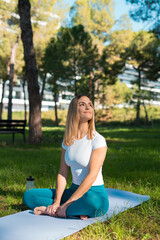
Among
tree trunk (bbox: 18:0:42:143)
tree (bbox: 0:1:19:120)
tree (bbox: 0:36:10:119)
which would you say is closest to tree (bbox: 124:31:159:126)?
tree (bbox: 0:36:10:119)

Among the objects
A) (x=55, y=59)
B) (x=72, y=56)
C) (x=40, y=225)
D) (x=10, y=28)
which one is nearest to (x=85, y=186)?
(x=40, y=225)

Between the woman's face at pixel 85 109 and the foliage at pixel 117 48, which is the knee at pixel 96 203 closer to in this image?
the woman's face at pixel 85 109

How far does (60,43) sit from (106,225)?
21.5 m

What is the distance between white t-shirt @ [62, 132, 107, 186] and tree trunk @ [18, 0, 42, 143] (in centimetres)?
873

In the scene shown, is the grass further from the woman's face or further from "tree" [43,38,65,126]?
"tree" [43,38,65,126]

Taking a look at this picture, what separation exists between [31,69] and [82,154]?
907 centimetres

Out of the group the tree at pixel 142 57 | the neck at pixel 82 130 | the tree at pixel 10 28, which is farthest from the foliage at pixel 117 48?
the neck at pixel 82 130

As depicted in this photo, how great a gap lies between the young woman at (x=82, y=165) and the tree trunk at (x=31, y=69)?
8654 millimetres

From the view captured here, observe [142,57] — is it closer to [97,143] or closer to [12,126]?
[12,126]

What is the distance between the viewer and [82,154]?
3562 mm

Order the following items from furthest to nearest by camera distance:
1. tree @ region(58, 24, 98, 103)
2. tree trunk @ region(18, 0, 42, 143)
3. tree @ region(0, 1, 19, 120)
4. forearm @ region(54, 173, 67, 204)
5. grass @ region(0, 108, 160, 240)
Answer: tree @ region(0, 1, 19, 120) → tree @ region(58, 24, 98, 103) → tree trunk @ region(18, 0, 42, 143) → forearm @ region(54, 173, 67, 204) → grass @ region(0, 108, 160, 240)

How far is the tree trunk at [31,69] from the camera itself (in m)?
11.9

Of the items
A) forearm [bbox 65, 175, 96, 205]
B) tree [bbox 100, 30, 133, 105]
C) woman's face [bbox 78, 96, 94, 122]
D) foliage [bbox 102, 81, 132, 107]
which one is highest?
tree [bbox 100, 30, 133, 105]

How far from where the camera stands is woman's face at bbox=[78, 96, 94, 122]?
142 inches
